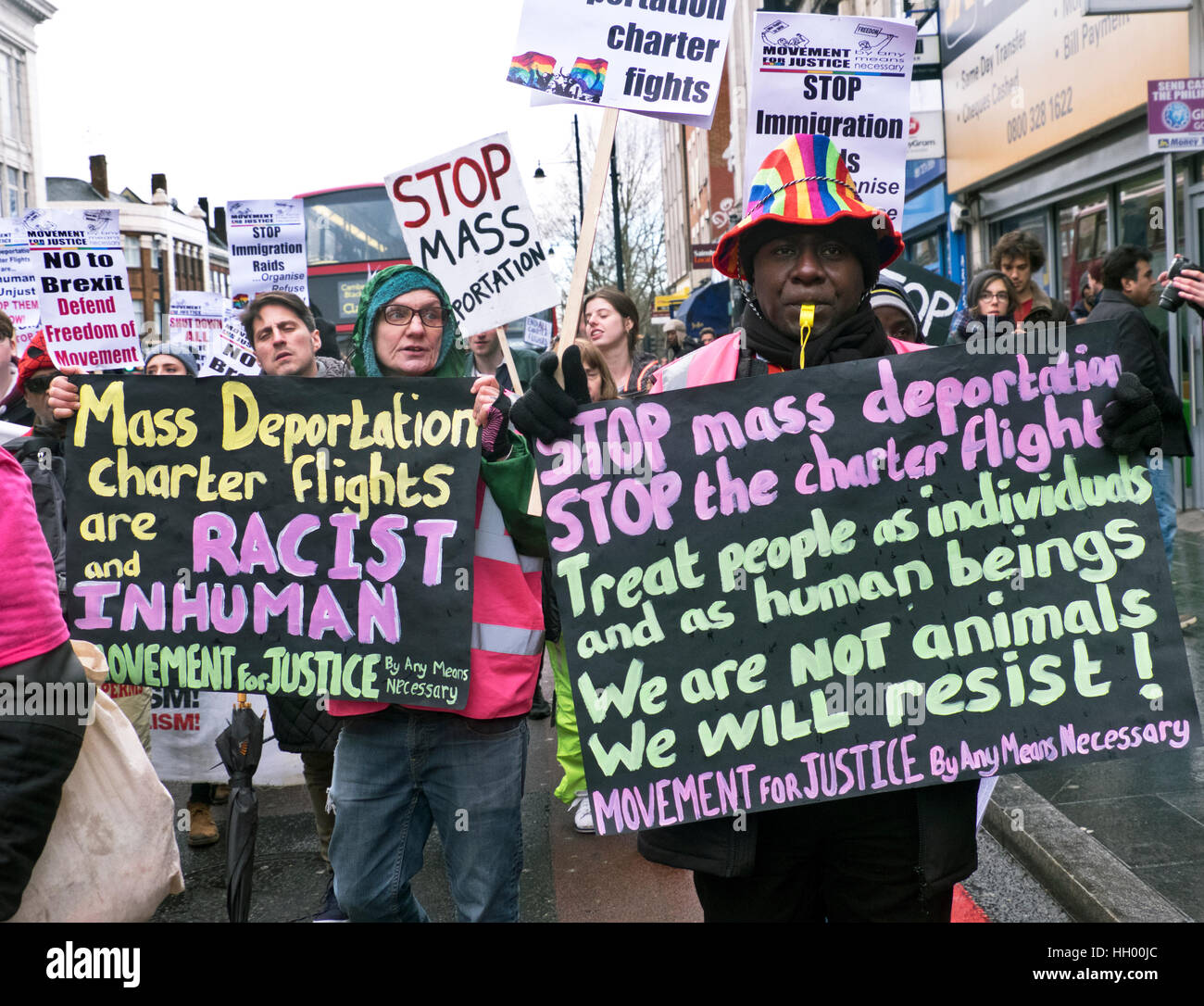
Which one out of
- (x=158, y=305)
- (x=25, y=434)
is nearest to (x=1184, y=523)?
(x=25, y=434)

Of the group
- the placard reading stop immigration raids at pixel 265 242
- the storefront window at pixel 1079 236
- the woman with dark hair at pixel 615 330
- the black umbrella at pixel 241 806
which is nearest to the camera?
the black umbrella at pixel 241 806

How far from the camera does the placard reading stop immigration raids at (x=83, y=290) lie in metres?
7.36

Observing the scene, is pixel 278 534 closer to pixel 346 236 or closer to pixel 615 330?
pixel 615 330

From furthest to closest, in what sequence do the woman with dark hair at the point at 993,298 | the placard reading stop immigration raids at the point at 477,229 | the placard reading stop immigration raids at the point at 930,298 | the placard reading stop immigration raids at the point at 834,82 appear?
1. the placard reading stop immigration raids at the point at 930,298
2. the woman with dark hair at the point at 993,298
3. the placard reading stop immigration raids at the point at 834,82
4. the placard reading stop immigration raids at the point at 477,229

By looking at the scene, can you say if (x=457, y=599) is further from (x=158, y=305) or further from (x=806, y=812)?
(x=158, y=305)

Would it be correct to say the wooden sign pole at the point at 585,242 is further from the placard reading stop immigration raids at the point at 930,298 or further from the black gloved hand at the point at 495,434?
the placard reading stop immigration raids at the point at 930,298

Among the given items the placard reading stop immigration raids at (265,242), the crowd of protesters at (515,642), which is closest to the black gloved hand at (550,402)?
the crowd of protesters at (515,642)

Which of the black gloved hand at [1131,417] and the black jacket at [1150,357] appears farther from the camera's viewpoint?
the black jacket at [1150,357]

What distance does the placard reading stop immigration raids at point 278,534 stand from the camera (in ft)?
10.4

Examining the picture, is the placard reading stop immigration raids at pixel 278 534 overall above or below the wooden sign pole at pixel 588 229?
below

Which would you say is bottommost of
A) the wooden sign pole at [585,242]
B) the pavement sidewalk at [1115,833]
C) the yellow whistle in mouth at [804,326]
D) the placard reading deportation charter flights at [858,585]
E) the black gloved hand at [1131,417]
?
the pavement sidewalk at [1115,833]

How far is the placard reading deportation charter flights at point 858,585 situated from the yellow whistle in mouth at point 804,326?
2.1 inches

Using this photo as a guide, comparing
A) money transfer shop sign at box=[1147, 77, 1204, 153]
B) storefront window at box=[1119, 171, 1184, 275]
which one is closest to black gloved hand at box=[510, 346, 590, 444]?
money transfer shop sign at box=[1147, 77, 1204, 153]

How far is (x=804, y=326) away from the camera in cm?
251
